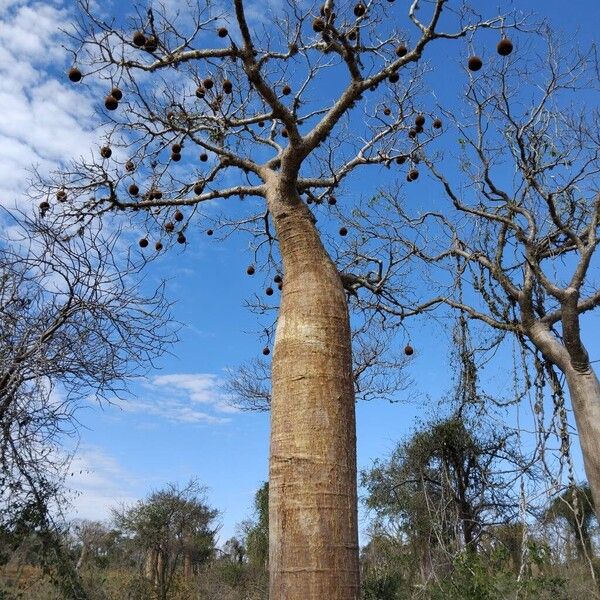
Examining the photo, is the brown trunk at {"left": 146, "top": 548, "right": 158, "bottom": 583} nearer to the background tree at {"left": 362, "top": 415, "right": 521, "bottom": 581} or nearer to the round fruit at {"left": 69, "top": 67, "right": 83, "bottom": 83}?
the background tree at {"left": 362, "top": 415, "right": 521, "bottom": 581}

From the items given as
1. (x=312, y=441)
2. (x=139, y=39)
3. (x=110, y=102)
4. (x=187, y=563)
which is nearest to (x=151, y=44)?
(x=139, y=39)

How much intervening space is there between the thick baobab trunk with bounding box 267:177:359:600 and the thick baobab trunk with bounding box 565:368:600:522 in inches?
174

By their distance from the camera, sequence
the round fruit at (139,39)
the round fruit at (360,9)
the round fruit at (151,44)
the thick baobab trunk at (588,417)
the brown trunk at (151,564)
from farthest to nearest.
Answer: the brown trunk at (151,564) → the thick baobab trunk at (588,417) → the round fruit at (360,9) → the round fruit at (151,44) → the round fruit at (139,39)

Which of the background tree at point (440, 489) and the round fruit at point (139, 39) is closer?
the round fruit at point (139, 39)

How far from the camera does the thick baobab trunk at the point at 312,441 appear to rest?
8.30 ft

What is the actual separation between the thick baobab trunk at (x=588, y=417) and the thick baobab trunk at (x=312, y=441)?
4.43m

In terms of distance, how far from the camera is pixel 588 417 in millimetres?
6602

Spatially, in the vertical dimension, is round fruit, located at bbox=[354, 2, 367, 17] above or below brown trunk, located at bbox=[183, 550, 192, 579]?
above

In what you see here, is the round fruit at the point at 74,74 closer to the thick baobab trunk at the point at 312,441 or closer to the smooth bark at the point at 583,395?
the thick baobab trunk at the point at 312,441

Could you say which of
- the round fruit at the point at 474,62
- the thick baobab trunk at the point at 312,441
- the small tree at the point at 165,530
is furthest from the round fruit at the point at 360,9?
the small tree at the point at 165,530

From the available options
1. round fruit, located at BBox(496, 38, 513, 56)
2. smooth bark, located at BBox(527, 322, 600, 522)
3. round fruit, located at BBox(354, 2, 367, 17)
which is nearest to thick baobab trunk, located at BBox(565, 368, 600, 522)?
smooth bark, located at BBox(527, 322, 600, 522)

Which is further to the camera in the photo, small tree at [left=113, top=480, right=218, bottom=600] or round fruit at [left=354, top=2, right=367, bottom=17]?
small tree at [left=113, top=480, right=218, bottom=600]

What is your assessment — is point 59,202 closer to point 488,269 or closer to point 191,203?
point 191,203

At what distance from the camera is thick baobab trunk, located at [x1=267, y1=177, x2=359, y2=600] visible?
2.53 meters
